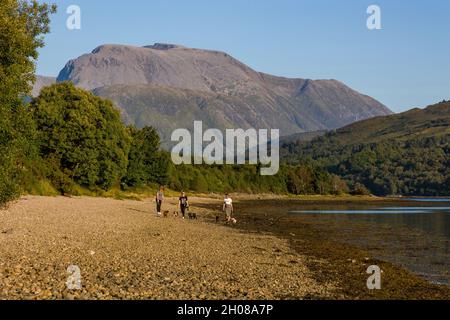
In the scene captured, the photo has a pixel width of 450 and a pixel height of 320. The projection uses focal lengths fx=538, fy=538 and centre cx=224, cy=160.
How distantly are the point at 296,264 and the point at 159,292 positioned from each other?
38.4ft

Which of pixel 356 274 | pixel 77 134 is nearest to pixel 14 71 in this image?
pixel 356 274

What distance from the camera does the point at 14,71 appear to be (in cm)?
3128

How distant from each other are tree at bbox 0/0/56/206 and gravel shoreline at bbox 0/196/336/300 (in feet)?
12.8

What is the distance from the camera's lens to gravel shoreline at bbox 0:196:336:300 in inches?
676

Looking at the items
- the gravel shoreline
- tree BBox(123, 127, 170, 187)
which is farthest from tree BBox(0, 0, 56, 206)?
tree BBox(123, 127, 170, 187)

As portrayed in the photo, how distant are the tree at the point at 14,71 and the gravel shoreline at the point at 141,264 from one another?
154 inches

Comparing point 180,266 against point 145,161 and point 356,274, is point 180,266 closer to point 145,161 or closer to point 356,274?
point 356,274

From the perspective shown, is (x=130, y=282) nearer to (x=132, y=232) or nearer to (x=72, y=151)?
(x=132, y=232)

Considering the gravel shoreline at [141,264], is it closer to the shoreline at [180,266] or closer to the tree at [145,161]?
the shoreline at [180,266]

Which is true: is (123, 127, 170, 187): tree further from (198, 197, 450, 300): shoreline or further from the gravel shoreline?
(198, 197, 450, 300): shoreline

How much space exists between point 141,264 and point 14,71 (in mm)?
15345

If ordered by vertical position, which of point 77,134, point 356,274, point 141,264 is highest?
point 77,134

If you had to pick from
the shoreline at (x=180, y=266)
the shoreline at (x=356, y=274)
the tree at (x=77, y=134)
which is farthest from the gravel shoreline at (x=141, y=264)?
the tree at (x=77, y=134)
